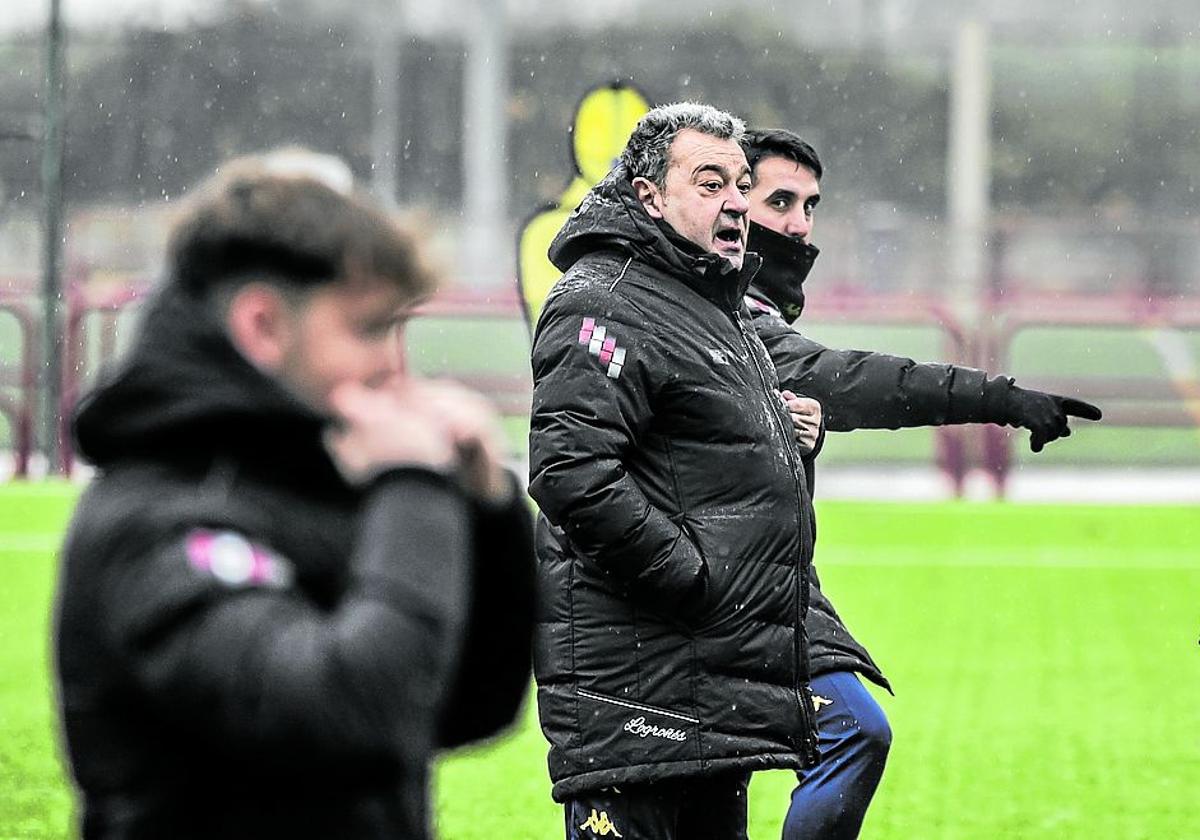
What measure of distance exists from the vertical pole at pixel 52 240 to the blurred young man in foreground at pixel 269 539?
50.3 feet

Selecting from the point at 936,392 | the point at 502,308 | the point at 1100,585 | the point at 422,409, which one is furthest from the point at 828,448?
the point at 422,409

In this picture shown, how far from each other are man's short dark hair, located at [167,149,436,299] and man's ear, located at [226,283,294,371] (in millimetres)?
14

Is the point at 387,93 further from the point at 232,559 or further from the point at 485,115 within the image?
the point at 232,559

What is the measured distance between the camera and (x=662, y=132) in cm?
411

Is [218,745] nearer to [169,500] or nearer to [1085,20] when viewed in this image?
[169,500]

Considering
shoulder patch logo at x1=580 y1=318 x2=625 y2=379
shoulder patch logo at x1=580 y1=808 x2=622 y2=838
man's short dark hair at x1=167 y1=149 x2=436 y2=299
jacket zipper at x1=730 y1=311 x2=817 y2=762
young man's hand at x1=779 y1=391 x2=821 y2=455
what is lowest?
shoulder patch logo at x1=580 y1=808 x2=622 y2=838

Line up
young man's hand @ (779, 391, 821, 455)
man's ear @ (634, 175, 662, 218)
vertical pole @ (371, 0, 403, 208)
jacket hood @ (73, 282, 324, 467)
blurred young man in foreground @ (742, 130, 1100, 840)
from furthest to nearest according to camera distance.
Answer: vertical pole @ (371, 0, 403, 208), blurred young man in foreground @ (742, 130, 1100, 840), young man's hand @ (779, 391, 821, 455), man's ear @ (634, 175, 662, 218), jacket hood @ (73, 282, 324, 467)

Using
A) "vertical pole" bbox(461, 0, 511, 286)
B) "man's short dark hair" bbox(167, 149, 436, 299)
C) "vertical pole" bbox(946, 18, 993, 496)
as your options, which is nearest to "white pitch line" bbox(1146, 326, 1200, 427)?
"vertical pole" bbox(946, 18, 993, 496)

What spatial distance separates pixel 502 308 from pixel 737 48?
11.3m

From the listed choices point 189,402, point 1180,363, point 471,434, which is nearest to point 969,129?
point 1180,363

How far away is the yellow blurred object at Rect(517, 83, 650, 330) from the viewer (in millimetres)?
13023

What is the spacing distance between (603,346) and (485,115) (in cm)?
2613

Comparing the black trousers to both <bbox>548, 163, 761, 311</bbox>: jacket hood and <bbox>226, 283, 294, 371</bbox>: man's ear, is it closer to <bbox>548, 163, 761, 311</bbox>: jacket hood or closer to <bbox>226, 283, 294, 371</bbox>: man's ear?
<bbox>548, 163, 761, 311</bbox>: jacket hood

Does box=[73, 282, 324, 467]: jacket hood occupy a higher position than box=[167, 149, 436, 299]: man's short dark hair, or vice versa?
box=[167, 149, 436, 299]: man's short dark hair
